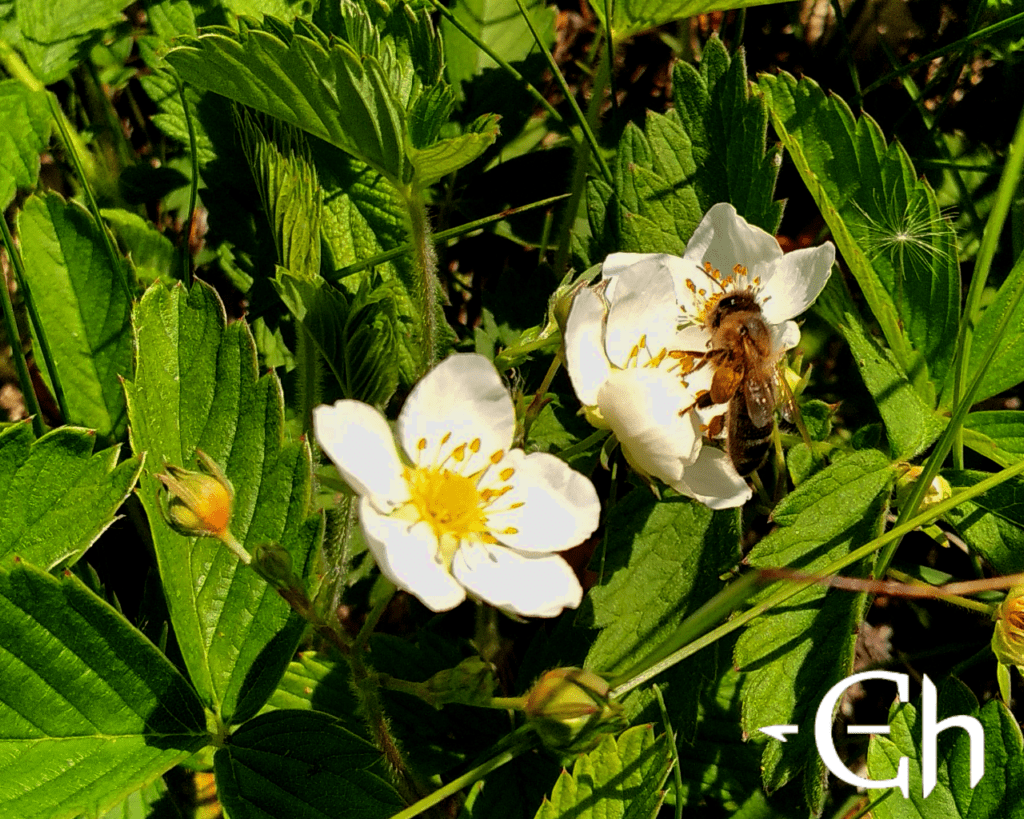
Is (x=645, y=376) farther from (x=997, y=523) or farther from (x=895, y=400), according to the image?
(x=997, y=523)

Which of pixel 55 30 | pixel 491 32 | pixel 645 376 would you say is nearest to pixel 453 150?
pixel 645 376

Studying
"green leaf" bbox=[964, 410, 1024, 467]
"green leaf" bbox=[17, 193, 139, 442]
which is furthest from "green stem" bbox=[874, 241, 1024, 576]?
"green leaf" bbox=[17, 193, 139, 442]

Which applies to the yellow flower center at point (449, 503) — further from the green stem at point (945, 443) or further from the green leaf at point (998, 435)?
the green leaf at point (998, 435)

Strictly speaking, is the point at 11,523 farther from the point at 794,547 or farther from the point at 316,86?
the point at 794,547

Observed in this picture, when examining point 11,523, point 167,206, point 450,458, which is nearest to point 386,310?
point 450,458

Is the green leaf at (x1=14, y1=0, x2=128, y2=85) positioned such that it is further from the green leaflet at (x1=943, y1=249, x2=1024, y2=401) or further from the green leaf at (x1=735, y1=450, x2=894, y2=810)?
the green leaflet at (x1=943, y1=249, x2=1024, y2=401)

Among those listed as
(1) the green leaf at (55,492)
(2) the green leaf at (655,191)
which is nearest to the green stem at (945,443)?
(2) the green leaf at (655,191)
